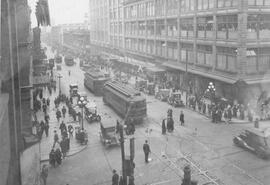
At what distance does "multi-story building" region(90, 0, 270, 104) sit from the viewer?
113 feet

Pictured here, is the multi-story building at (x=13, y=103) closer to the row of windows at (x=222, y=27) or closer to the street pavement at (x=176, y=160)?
the street pavement at (x=176, y=160)

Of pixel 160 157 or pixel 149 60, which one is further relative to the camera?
pixel 149 60

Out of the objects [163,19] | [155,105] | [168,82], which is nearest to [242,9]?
[155,105]

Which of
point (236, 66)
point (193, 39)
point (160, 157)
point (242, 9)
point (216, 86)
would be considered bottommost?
point (160, 157)

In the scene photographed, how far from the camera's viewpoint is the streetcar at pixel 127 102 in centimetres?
2966

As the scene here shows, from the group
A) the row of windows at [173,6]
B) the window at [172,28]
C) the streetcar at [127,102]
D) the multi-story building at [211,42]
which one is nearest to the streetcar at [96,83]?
the streetcar at [127,102]

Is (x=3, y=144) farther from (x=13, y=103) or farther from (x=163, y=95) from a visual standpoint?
(x=163, y=95)

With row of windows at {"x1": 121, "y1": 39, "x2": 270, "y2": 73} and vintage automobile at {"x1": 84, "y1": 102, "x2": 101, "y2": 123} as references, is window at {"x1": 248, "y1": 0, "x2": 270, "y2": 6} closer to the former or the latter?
row of windows at {"x1": 121, "y1": 39, "x2": 270, "y2": 73}

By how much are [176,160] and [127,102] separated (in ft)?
33.5

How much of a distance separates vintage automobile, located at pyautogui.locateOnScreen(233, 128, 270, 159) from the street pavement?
42 centimetres

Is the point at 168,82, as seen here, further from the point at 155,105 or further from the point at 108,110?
the point at 108,110

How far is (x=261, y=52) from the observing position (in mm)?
35562

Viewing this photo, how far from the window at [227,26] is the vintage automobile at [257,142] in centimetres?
1576

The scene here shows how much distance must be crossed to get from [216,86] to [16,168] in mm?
32201
